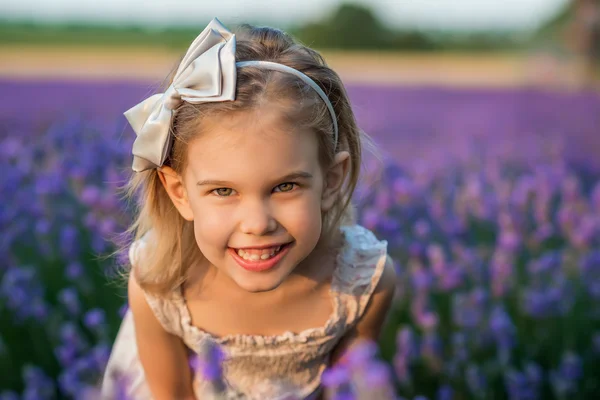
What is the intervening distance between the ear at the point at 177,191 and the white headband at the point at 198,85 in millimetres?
37

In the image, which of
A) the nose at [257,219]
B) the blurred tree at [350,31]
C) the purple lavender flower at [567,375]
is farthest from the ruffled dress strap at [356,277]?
the blurred tree at [350,31]

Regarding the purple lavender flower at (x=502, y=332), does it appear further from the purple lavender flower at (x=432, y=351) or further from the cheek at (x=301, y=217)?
the cheek at (x=301, y=217)

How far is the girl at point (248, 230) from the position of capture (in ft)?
4.93

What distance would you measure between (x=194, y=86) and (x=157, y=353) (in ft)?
2.23

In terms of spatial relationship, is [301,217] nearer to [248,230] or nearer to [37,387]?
[248,230]

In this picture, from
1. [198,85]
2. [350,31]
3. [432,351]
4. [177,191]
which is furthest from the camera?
[350,31]

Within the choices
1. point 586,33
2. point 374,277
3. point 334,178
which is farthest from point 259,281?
point 586,33

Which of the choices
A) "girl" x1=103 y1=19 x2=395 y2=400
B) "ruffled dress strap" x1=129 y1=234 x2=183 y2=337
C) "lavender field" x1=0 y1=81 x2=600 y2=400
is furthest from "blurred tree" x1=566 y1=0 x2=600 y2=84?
"ruffled dress strap" x1=129 y1=234 x2=183 y2=337

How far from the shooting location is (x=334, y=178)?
168 centimetres

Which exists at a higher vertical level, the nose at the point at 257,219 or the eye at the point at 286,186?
the eye at the point at 286,186

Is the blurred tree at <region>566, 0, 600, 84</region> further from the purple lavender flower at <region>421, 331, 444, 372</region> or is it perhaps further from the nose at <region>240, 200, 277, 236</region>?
the nose at <region>240, 200, 277, 236</region>

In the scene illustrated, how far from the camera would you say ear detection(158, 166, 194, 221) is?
5.51 feet

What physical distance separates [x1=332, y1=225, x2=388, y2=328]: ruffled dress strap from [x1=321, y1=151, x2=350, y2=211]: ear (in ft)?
0.84

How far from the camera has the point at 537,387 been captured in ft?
7.72
